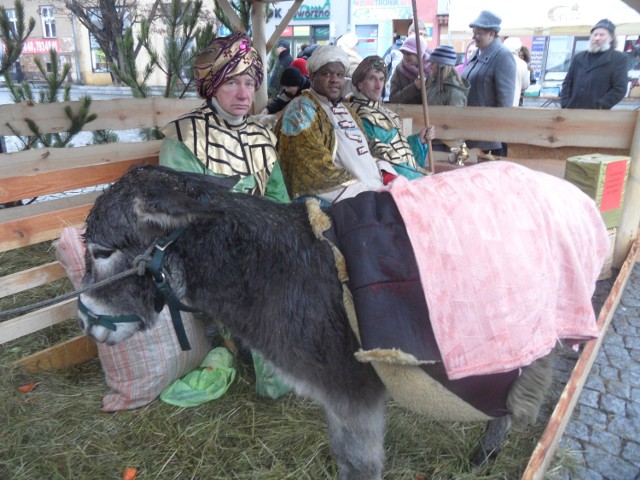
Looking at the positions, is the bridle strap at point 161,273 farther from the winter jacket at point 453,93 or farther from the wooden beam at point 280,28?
the winter jacket at point 453,93

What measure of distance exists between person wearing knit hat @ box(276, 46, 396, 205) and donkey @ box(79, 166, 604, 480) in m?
1.41

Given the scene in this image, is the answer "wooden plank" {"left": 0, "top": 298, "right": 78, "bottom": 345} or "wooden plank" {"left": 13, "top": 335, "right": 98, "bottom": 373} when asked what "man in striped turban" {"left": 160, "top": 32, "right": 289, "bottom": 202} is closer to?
"wooden plank" {"left": 0, "top": 298, "right": 78, "bottom": 345}

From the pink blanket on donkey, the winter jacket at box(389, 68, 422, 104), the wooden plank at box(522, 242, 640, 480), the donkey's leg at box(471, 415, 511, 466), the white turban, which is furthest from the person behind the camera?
the winter jacket at box(389, 68, 422, 104)

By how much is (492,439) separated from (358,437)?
97 centimetres

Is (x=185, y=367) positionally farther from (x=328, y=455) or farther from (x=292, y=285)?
(x=292, y=285)

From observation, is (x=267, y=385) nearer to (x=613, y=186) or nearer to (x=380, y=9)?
(x=613, y=186)

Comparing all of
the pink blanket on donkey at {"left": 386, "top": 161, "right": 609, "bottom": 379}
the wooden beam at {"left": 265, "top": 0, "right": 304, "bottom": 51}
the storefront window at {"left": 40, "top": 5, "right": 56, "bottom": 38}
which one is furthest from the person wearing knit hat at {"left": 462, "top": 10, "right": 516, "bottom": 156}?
the storefront window at {"left": 40, "top": 5, "right": 56, "bottom": 38}

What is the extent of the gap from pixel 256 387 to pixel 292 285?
5.32ft

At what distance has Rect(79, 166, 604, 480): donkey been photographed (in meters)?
1.85

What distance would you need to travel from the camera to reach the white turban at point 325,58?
3764mm

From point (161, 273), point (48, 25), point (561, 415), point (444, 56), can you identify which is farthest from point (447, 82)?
point (48, 25)

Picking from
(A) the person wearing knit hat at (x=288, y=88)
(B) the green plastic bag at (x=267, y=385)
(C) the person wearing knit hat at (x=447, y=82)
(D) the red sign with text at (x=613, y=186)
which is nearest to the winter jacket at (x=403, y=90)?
(C) the person wearing knit hat at (x=447, y=82)

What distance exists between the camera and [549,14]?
10.4m

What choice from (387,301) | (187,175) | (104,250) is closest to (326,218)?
(387,301)
